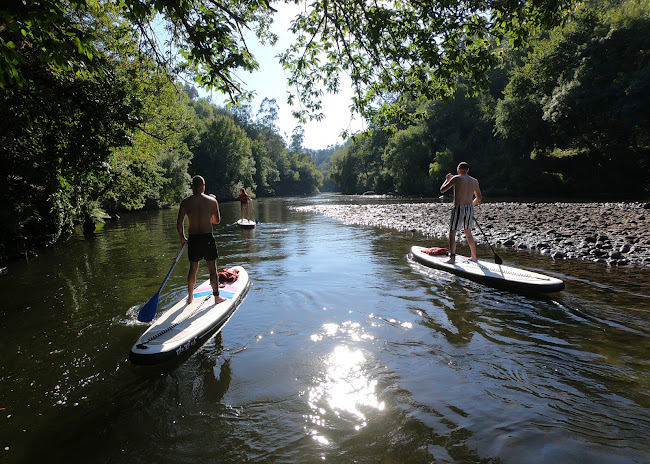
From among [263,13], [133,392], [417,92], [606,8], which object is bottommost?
[133,392]

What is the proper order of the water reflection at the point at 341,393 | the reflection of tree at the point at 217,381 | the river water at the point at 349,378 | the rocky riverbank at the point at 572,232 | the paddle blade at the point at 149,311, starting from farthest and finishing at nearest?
the rocky riverbank at the point at 572,232
the paddle blade at the point at 149,311
the reflection of tree at the point at 217,381
the water reflection at the point at 341,393
the river water at the point at 349,378

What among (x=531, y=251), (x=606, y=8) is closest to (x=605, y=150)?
(x=606, y=8)

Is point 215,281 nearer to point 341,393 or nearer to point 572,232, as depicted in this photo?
point 341,393

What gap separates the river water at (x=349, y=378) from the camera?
10.3 ft

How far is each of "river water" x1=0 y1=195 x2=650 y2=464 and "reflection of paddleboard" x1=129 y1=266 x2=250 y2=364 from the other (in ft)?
0.63

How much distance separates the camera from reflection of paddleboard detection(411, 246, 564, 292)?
6.70 m

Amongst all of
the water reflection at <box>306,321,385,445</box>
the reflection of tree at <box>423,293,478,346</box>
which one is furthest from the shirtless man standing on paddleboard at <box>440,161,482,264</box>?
the water reflection at <box>306,321,385,445</box>

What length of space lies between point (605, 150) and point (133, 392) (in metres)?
37.8

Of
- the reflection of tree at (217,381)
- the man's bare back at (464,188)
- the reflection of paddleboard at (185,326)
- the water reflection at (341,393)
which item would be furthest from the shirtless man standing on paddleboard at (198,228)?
the man's bare back at (464,188)

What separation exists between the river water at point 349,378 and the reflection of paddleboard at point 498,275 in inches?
10.0

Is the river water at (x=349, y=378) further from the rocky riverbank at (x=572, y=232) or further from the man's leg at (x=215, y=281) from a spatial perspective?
the rocky riverbank at (x=572, y=232)

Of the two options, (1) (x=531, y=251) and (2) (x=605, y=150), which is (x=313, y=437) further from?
(2) (x=605, y=150)

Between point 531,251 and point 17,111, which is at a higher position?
point 17,111

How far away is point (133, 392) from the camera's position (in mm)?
4113
